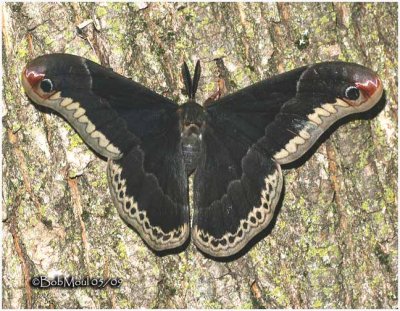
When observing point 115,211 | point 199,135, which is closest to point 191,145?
point 199,135

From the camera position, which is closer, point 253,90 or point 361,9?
point 253,90

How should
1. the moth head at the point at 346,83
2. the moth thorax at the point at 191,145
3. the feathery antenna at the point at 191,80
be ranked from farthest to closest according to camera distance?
the moth thorax at the point at 191,145
the feathery antenna at the point at 191,80
the moth head at the point at 346,83

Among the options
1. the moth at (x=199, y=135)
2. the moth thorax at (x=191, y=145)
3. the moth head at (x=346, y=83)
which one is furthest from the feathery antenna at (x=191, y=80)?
the moth head at (x=346, y=83)

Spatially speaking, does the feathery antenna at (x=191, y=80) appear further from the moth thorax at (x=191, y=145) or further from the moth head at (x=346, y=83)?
the moth head at (x=346, y=83)

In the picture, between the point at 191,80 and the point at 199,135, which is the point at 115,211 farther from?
the point at 191,80

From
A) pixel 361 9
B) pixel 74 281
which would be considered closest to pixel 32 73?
pixel 74 281

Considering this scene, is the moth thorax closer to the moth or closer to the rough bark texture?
the moth

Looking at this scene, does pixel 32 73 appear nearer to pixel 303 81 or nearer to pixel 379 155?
pixel 303 81
